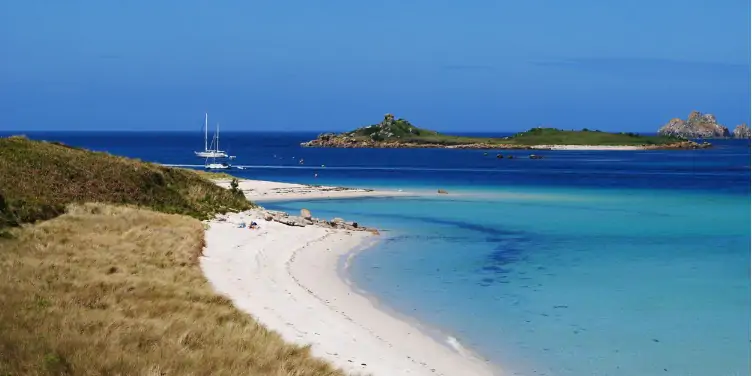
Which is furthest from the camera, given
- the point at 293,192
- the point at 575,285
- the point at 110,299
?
the point at 293,192

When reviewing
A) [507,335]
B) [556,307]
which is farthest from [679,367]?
[556,307]

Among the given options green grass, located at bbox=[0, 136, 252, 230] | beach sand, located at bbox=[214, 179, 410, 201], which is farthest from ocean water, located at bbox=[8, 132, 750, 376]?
green grass, located at bbox=[0, 136, 252, 230]

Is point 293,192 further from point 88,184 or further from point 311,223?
point 88,184

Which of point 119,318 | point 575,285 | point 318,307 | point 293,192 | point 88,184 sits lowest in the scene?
point 575,285

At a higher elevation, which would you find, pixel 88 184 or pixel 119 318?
pixel 88 184

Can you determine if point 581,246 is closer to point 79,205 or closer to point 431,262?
point 431,262

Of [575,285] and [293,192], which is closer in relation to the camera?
[575,285]

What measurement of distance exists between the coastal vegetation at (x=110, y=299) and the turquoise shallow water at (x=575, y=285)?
5.52 m

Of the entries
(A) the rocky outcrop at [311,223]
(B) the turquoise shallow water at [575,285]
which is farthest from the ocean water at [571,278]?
(A) the rocky outcrop at [311,223]

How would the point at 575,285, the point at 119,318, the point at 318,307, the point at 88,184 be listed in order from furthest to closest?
the point at 88,184
the point at 575,285
the point at 318,307
the point at 119,318

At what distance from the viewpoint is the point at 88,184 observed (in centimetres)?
3872

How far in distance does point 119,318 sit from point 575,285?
620 inches

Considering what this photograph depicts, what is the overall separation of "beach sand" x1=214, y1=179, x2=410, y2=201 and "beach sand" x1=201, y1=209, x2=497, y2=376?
28.5 metres

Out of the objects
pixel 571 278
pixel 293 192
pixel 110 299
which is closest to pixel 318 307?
pixel 110 299
